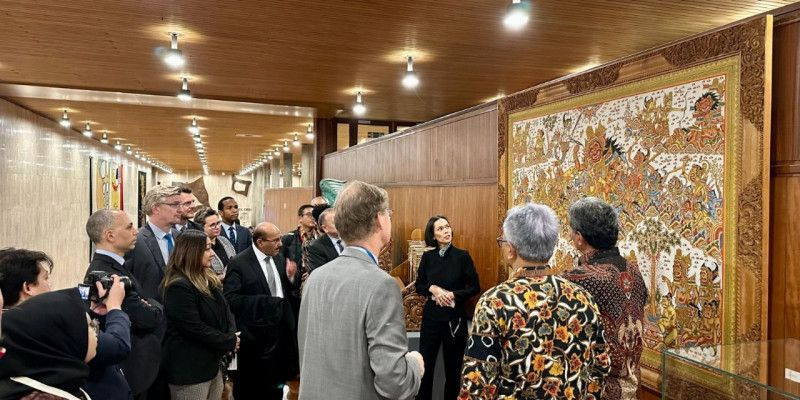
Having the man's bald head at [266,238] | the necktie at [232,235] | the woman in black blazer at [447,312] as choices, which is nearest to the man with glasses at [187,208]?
the man's bald head at [266,238]

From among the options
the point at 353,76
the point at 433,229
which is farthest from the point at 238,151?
the point at 433,229

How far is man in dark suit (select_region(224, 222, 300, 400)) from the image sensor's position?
3578 mm

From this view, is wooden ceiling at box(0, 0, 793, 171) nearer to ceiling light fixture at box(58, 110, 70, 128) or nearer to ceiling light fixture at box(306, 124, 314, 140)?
ceiling light fixture at box(58, 110, 70, 128)

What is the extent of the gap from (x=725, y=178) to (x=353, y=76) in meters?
5.73

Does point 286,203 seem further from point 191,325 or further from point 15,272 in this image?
point 15,272

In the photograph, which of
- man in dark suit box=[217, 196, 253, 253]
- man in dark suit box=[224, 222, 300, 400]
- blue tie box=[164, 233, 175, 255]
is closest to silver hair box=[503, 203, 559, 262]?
man in dark suit box=[224, 222, 300, 400]

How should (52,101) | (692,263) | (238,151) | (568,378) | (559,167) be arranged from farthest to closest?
(238,151) → (52,101) → (559,167) → (692,263) → (568,378)

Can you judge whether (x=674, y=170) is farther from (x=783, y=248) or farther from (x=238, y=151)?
(x=238, y=151)

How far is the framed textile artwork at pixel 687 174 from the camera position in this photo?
218 centimetres

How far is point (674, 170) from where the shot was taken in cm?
258

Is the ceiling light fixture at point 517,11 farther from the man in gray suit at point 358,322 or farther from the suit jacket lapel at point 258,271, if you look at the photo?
the man in gray suit at point 358,322

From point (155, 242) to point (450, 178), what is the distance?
2.68m

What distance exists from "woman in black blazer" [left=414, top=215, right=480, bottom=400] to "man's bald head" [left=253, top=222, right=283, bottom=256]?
116 centimetres

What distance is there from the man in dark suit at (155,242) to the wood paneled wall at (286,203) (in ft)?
26.9
